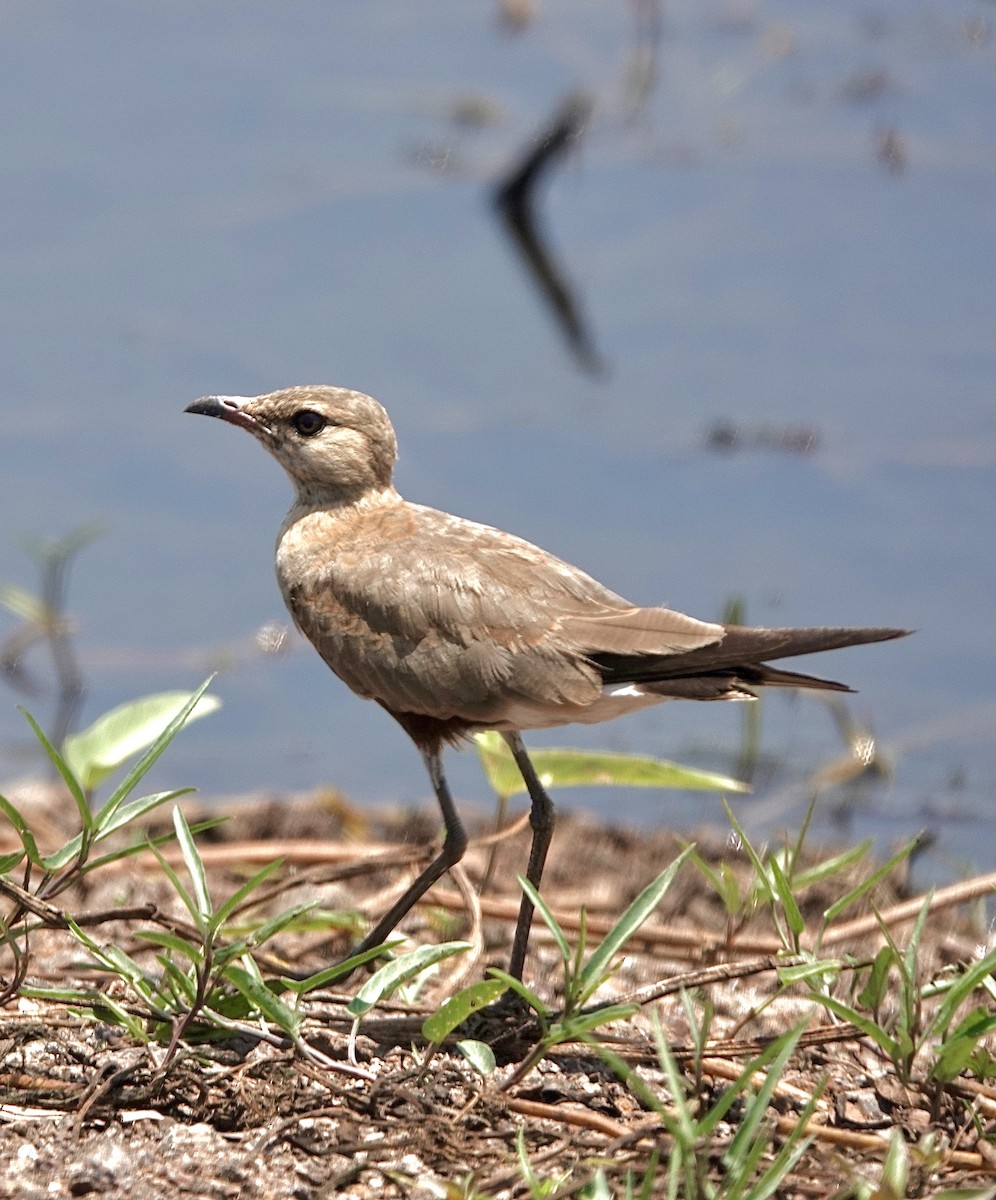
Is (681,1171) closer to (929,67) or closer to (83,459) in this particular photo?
(83,459)

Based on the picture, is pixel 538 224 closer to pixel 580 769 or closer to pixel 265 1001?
pixel 580 769

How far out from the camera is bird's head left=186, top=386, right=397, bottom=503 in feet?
18.4

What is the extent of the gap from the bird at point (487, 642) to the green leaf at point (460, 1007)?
793mm

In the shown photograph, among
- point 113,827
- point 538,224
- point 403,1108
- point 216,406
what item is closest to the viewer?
point 403,1108

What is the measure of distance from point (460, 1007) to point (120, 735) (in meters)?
1.66

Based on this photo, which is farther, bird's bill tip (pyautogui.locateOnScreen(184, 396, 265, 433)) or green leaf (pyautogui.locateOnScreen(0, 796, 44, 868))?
bird's bill tip (pyautogui.locateOnScreen(184, 396, 265, 433))

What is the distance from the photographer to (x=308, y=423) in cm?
565

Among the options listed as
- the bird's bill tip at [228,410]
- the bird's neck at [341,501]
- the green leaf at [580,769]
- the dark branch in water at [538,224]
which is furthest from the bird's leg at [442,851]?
the dark branch in water at [538,224]

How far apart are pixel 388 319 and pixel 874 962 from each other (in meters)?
6.46

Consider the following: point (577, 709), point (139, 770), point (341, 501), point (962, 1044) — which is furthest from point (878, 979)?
point (341, 501)

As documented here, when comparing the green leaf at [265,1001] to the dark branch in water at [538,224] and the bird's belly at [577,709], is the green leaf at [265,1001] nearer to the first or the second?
the bird's belly at [577,709]

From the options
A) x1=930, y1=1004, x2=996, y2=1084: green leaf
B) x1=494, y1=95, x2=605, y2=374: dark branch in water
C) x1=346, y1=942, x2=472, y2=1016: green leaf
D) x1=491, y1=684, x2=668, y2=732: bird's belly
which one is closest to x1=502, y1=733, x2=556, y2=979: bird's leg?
x1=491, y1=684, x2=668, y2=732: bird's belly

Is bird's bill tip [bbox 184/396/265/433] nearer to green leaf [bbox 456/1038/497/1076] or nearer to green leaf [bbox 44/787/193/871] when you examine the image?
green leaf [bbox 44/787/193/871]

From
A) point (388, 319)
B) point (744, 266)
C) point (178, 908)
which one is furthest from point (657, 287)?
point (178, 908)
